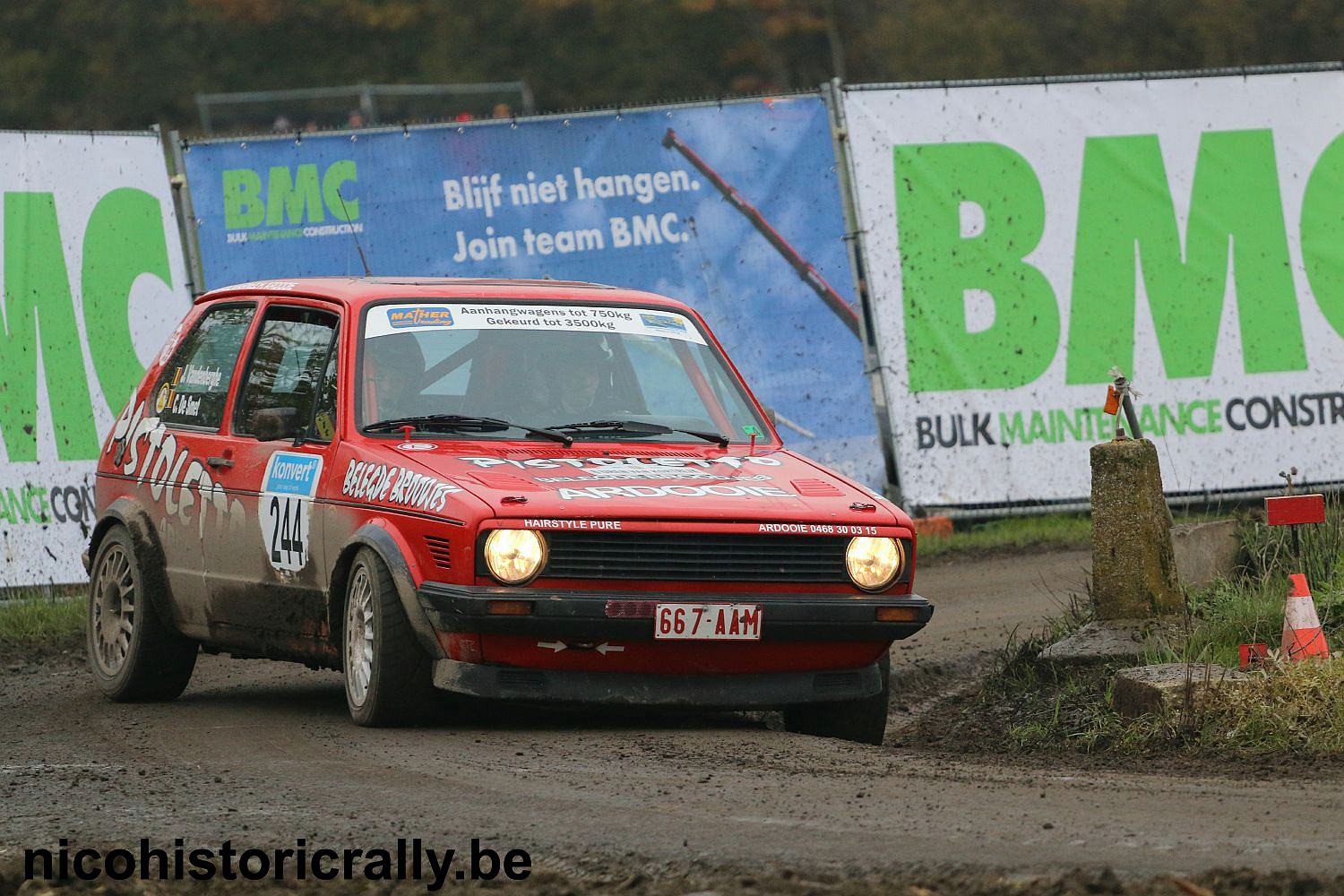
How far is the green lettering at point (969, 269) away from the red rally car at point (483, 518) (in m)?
5.87

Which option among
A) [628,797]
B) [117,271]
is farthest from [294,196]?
[628,797]

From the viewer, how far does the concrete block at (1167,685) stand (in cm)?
789

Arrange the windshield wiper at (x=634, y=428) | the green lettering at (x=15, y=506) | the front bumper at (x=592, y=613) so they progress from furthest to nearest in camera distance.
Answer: the green lettering at (x=15, y=506) < the windshield wiper at (x=634, y=428) < the front bumper at (x=592, y=613)

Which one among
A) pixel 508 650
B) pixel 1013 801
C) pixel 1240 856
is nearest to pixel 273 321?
pixel 508 650

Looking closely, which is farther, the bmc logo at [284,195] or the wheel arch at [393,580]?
the bmc logo at [284,195]

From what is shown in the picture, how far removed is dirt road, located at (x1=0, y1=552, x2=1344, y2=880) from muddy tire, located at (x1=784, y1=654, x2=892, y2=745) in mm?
267

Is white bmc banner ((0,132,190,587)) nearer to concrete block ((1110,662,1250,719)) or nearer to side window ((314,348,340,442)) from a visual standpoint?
side window ((314,348,340,442))

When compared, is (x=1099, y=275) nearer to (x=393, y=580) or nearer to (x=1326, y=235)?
(x=1326, y=235)

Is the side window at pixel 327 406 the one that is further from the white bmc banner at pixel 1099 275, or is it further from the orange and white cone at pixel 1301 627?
the white bmc banner at pixel 1099 275

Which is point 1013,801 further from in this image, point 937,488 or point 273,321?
point 937,488

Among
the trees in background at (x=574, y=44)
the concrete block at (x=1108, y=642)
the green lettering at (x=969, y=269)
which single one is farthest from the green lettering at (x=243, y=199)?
the trees in background at (x=574, y=44)

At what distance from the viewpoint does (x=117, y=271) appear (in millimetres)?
13742

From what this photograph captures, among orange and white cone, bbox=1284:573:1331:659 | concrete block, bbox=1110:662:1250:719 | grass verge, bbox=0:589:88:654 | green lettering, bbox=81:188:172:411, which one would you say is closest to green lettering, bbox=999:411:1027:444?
green lettering, bbox=81:188:172:411

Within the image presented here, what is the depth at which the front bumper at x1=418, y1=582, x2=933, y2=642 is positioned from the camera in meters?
7.46
